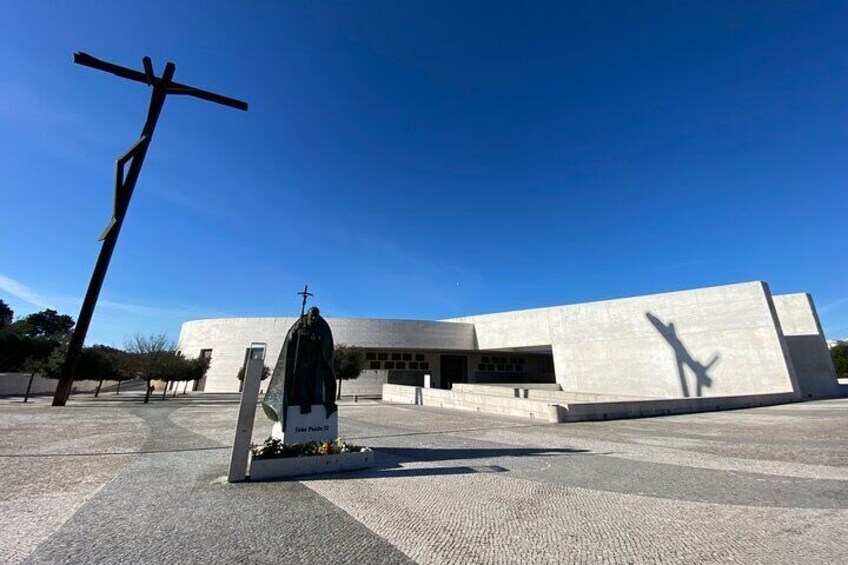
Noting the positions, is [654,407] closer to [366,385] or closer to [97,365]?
[366,385]

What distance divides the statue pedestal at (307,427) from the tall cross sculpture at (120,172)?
52.7ft

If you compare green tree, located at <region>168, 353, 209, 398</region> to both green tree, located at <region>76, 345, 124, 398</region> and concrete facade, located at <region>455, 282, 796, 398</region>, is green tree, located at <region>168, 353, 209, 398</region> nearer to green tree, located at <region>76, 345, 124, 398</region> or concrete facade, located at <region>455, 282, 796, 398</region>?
green tree, located at <region>76, 345, 124, 398</region>

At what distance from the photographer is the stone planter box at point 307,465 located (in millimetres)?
5656

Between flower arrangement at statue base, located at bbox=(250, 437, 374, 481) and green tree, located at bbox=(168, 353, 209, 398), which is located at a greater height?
green tree, located at bbox=(168, 353, 209, 398)

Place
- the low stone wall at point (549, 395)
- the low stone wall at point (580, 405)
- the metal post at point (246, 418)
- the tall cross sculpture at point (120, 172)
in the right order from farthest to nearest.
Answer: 1. the low stone wall at point (549, 395)
2. the tall cross sculpture at point (120, 172)
3. the low stone wall at point (580, 405)
4. the metal post at point (246, 418)

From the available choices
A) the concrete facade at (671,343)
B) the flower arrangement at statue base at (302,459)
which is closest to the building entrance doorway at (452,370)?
the concrete facade at (671,343)

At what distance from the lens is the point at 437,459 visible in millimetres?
7234

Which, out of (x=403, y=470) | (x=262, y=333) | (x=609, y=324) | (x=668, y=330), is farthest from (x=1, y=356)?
(x=668, y=330)

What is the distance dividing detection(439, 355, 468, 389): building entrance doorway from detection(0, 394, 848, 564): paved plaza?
119ft

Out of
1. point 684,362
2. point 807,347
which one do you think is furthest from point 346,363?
point 807,347

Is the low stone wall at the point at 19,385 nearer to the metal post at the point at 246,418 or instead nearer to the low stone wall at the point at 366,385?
the low stone wall at the point at 366,385

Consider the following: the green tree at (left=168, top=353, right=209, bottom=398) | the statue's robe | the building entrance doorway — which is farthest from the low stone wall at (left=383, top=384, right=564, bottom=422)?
the building entrance doorway

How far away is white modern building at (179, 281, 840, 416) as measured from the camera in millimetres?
24656

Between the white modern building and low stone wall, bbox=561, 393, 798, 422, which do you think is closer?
low stone wall, bbox=561, 393, 798, 422
